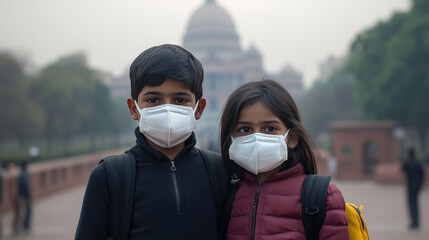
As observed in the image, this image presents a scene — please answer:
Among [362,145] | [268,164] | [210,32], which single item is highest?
[210,32]

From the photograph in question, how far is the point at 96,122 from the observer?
37.8 metres

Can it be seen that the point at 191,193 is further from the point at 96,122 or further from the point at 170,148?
the point at 96,122

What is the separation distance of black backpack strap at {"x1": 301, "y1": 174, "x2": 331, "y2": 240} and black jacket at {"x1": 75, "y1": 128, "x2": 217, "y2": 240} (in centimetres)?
37

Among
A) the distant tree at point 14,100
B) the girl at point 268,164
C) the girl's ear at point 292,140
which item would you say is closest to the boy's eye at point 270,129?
the girl at point 268,164

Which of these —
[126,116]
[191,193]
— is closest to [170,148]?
[191,193]

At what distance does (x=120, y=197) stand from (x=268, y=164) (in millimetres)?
643

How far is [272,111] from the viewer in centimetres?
261

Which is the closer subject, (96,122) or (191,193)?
(191,193)

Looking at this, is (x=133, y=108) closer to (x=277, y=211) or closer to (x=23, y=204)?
(x=277, y=211)

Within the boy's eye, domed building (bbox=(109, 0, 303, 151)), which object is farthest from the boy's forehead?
domed building (bbox=(109, 0, 303, 151))

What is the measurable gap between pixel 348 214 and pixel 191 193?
25.5 inches

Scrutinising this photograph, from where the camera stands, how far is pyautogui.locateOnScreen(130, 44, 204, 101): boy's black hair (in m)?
2.45

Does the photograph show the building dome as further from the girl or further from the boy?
the boy

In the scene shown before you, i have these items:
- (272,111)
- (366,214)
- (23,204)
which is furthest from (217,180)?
(366,214)
